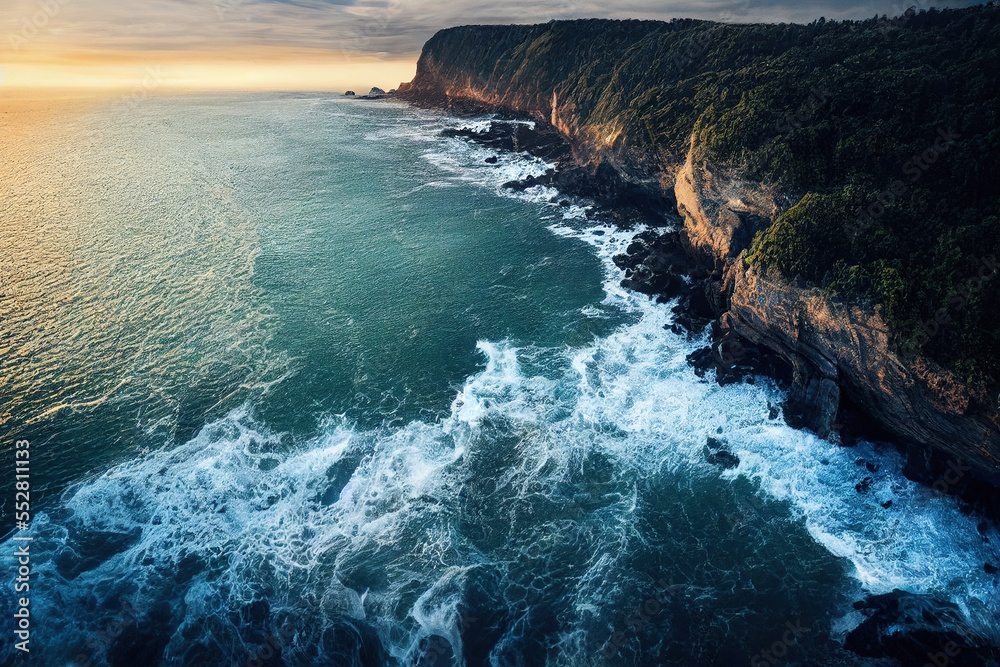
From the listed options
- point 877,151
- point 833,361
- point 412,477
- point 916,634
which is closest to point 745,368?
point 833,361

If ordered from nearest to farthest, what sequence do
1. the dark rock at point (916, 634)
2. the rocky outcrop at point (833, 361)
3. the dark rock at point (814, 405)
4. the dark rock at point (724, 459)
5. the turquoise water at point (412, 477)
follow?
the dark rock at point (916, 634) → the turquoise water at point (412, 477) → the rocky outcrop at point (833, 361) → the dark rock at point (724, 459) → the dark rock at point (814, 405)

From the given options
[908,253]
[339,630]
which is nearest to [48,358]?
[339,630]

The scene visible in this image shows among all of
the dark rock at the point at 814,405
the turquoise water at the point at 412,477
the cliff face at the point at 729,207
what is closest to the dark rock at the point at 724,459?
the turquoise water at the point at 412,477

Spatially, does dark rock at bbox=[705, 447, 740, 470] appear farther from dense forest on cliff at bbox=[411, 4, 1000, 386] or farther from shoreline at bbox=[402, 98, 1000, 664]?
dense forest on cliff at bbox=[411, 4, 1000, 386]

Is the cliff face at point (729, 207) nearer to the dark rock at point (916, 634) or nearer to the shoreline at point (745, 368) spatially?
the shoreline at point (745, 368)

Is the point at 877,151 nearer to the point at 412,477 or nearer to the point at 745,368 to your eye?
the point at 745,368

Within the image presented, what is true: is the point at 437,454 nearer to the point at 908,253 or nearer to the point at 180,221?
the point at 908,253
